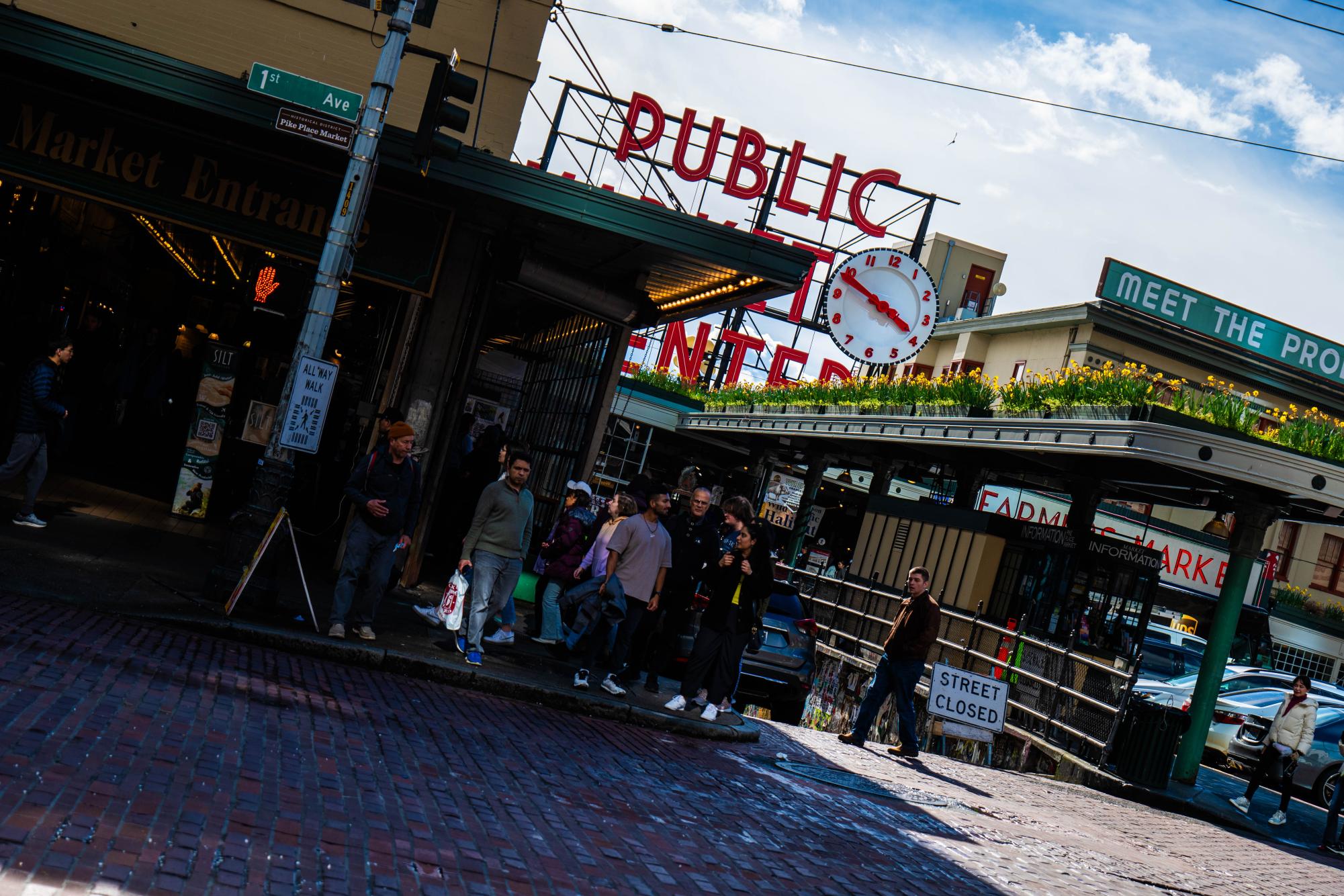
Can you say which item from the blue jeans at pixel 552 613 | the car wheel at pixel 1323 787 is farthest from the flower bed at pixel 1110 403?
the blue jeans at pixel 552 613

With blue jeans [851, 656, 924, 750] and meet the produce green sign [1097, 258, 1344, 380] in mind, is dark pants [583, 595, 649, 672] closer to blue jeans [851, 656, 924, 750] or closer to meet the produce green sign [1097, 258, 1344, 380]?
blue jeans [851, 656, 924, 750]

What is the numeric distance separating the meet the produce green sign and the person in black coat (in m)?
23.7

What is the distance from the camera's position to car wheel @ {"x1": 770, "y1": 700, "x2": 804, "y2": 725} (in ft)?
44.6

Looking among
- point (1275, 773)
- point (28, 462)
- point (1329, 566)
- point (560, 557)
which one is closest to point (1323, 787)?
point (1275, 773)

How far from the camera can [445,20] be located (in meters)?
13.5

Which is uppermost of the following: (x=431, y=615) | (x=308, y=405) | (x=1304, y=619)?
(x=1304, y=619)

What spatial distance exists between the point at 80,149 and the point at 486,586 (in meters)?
6.41

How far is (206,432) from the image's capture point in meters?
14.3

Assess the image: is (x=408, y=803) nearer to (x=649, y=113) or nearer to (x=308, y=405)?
(x=308, y=405)

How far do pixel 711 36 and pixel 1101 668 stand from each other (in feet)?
40.4

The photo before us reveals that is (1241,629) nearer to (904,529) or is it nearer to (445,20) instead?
(904,529)

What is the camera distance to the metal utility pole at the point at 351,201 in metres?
10.0

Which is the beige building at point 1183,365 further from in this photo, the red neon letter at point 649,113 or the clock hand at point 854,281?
the red neon letter at point 649,113

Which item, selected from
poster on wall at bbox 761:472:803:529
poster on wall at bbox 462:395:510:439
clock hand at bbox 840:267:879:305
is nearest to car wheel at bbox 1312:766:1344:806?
clock hand at bbox 840:267:879:305
